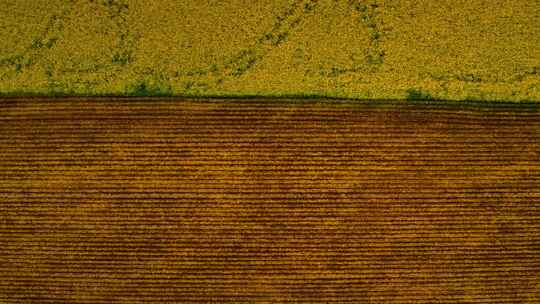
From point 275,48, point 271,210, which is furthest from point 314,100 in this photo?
point 271,210

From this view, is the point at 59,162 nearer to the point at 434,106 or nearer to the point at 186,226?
the point at 186,226

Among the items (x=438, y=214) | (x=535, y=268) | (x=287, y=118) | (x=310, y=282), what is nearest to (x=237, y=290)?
(x=310, y=282)

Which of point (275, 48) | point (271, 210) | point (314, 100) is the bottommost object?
point (271, 210)

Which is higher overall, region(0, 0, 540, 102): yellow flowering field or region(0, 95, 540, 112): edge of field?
region(0, 0, 540, 102): yellow flowering field

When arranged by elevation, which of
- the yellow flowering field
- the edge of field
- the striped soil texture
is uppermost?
the yellow flowering field

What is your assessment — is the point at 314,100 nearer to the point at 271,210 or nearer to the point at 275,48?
the point at 275,48
